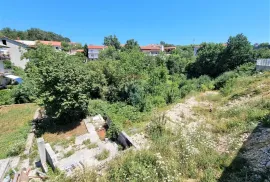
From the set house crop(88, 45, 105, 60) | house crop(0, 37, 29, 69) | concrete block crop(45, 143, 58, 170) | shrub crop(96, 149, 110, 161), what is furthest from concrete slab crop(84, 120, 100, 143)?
house crop(88, 45, 105, 60)

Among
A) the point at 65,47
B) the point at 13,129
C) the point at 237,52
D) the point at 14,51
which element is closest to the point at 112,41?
the point at 65,47

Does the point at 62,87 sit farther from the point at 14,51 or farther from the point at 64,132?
the point at 14,51

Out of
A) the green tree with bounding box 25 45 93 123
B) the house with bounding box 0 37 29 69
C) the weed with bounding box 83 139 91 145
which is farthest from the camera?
the house with bounding box 0 37 29 69

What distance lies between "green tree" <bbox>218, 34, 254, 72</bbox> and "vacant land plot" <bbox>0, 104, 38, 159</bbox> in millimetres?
23292

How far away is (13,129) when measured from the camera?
8727 mm

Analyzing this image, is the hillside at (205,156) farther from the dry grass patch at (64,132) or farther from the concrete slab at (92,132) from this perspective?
the dry grass patch at (64,132)

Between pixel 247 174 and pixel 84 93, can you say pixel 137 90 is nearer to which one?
pixel 84 93

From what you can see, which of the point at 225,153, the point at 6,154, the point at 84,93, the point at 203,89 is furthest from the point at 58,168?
the point at 203,89

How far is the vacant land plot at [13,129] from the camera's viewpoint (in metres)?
6.43

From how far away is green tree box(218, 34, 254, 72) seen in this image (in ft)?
68.2

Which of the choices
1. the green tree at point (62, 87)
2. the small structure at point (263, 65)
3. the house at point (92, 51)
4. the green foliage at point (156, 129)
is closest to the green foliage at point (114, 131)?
the green foliage at point (156, 129)

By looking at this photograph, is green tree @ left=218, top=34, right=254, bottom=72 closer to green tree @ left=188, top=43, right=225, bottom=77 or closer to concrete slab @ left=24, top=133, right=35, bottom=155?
green tree @ left=188, top=43, right=225, bottom=77

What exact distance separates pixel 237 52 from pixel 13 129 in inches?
962

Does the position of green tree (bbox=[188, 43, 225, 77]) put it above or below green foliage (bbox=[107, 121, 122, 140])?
above
